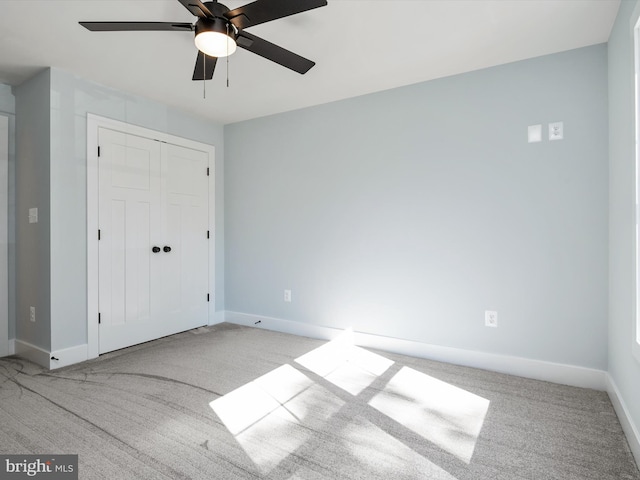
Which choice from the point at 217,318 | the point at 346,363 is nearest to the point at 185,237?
the point at 217,318

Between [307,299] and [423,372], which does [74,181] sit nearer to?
[307,299]

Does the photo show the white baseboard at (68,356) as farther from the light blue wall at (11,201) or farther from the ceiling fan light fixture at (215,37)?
the ceiling fan light fixture at (215,37)

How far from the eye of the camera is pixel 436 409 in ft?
7.13

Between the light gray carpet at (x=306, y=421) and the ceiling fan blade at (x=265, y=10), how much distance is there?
6.74 ft

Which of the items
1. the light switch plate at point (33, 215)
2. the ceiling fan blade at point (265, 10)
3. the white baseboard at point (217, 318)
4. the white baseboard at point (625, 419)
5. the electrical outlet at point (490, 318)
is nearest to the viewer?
the ceiling fan blade at point (265, 10)

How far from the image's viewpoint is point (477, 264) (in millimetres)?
2867

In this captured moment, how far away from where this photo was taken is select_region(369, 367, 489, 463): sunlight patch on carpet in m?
1.86

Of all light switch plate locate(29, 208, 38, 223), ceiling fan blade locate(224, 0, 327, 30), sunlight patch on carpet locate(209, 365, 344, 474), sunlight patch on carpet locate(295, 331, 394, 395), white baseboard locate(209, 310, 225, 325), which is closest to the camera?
ceiling fan blade locate(224, 0, 327, 30)

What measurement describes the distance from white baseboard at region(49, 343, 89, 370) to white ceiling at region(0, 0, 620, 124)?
2.25 meters

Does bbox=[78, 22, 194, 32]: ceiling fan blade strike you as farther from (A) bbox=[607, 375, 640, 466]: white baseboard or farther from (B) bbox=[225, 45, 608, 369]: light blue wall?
(A) bbox=[607, 375, 640, 466]: white baseboard

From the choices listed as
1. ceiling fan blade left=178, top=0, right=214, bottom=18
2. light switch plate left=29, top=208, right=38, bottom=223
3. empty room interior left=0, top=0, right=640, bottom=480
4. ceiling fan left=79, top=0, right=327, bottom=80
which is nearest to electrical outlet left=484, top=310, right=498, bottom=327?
empty room interior left=0, top=0, right=640, bottom=480

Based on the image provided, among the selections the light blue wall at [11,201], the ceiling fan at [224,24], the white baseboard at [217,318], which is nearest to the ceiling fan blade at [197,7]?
the ceiling fan at [224,24]

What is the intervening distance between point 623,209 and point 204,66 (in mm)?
2514

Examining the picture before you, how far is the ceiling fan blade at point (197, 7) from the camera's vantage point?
5.20 feet
